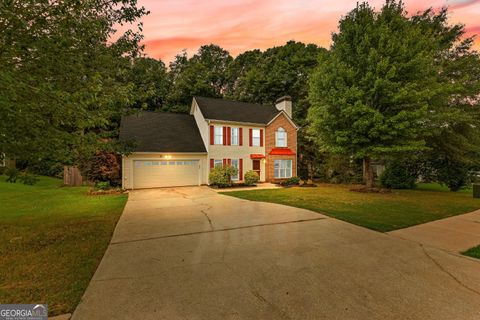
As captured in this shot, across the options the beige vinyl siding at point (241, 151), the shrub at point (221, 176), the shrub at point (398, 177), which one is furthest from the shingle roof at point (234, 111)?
the shrub at point (398, 177)

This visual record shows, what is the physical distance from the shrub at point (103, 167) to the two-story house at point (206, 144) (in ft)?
3.42

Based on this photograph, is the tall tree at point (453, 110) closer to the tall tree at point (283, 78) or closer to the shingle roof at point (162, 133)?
the tall tree at point (283, 78)

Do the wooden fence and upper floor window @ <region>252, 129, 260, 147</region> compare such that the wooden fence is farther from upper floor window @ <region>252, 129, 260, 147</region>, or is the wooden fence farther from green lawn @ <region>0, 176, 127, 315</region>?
upper floor window @ <region>252, 129, 260, 147</region>

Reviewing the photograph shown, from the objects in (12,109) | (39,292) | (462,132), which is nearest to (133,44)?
(12,109)

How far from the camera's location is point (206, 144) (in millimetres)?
18109

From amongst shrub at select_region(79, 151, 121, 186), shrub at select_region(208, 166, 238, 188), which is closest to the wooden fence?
shrub at select_region(79, 151, 121, 186)

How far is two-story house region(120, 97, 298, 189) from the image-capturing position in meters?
16.4

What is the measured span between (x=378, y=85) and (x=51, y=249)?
15.3 meters

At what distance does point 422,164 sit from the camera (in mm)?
16953

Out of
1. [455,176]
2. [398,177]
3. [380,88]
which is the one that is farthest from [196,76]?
[455,176]

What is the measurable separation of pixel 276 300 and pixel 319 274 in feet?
3.67

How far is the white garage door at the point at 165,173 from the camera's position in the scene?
16047mm

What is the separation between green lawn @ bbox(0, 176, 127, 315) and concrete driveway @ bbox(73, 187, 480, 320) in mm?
310

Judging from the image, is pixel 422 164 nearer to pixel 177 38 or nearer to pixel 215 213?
pixel 215 213
